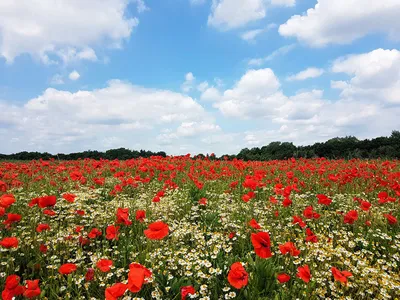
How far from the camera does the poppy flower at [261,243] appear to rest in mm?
3154

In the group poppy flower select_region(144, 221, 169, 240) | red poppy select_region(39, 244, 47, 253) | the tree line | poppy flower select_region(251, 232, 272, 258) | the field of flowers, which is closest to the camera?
poppy flower select_region(251, 232, 272, 258)

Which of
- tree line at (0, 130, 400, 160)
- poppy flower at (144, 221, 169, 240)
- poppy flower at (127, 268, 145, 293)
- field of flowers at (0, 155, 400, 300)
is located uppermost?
tree line at (0, 130, 400, 160)

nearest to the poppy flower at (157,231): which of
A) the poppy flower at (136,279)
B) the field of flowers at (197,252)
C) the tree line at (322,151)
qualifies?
the field of flowers at (197,252)

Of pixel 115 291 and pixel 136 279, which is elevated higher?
pixel 136 279

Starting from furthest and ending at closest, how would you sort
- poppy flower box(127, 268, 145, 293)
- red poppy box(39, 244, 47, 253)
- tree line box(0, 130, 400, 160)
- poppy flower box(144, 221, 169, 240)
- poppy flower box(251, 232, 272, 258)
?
tree line box(0, 130, 400, 160)
red poppy box(39, 244, 47, 253)
poppy flower box(144, 221, 169, 240)
poppy flower box(251, 232, 272, 258)
poppy flower box(127, 268, 145, 293)

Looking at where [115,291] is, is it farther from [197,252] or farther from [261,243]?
[197,252]

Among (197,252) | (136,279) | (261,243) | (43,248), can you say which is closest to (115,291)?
(136,279)

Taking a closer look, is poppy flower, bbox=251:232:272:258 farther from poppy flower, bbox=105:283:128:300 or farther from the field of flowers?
poppy flower, bbox=105:283:128:300

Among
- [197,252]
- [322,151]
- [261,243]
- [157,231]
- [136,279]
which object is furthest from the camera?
[322,151]

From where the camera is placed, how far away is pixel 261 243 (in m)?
3.21

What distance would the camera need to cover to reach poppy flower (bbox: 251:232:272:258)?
315 cm

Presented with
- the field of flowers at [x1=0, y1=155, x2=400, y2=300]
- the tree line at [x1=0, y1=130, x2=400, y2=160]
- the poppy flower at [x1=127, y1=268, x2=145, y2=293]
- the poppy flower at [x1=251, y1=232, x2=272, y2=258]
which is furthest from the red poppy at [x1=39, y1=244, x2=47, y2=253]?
the tree line at [x1=0, y1=130, x2=400, y2=160]

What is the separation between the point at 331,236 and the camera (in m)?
5.21

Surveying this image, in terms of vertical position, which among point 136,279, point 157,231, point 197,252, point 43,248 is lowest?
point 197,252
